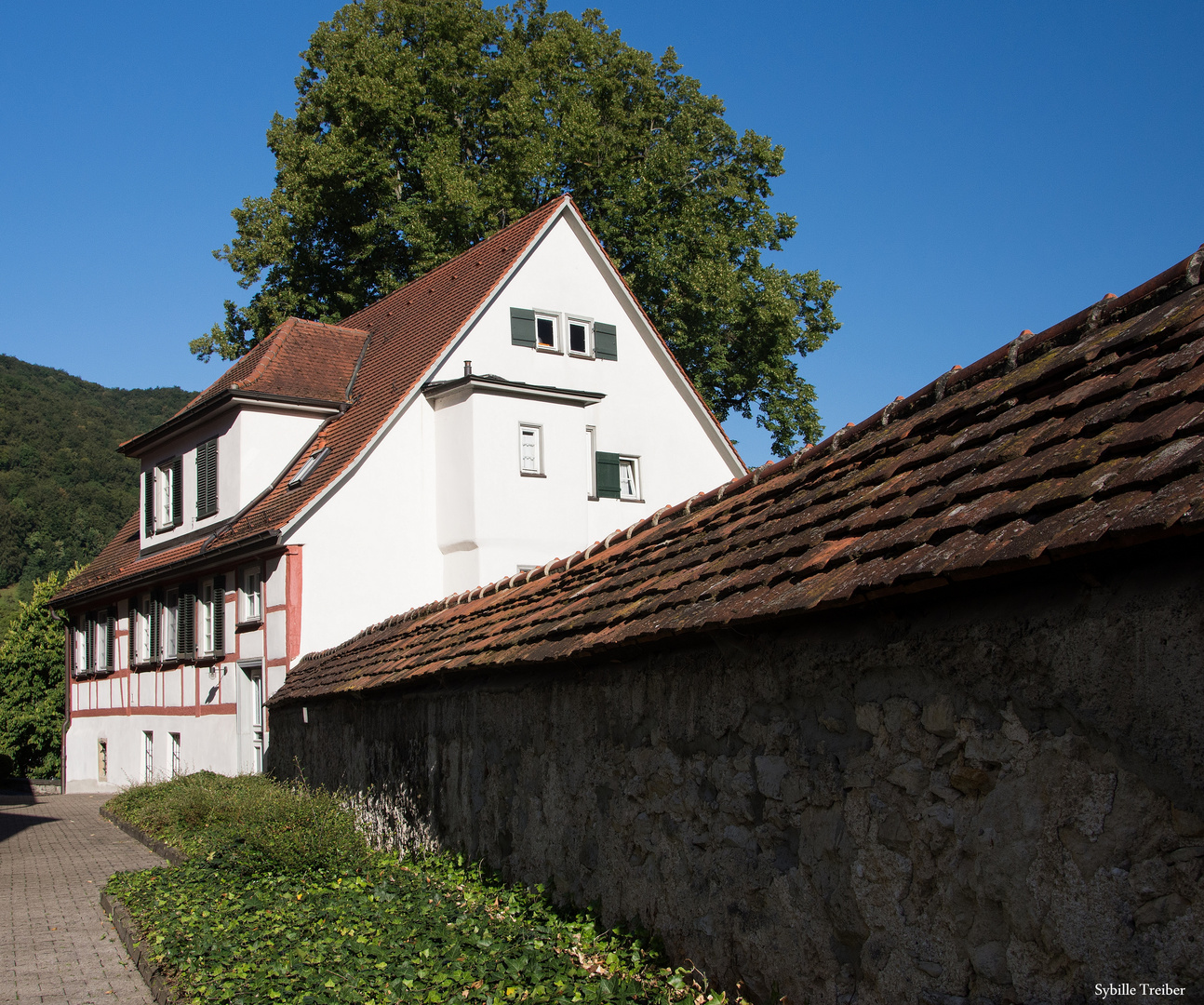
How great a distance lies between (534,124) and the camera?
91.1 ft

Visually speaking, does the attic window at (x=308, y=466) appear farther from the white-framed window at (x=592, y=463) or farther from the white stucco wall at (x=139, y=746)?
the white-framed window at (x=592, y=463)

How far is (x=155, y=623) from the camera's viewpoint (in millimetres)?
23172

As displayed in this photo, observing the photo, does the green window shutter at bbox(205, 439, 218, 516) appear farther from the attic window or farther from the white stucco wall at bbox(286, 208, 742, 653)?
the white stucco wall at bbox(286, 208, 742, 653)

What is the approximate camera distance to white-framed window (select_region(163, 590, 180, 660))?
73.4ft

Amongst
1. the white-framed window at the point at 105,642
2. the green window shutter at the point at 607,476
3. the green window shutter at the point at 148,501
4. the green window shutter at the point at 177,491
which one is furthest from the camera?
the white-framed window at the point at 105,642

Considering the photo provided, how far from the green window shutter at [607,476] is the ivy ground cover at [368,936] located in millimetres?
12069

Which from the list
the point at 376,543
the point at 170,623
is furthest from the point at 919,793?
the point at 170,623

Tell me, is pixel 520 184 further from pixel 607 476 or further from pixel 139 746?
pixel 139 746

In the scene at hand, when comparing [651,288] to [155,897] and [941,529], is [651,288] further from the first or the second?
[941,529]

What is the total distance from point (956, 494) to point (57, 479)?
81498 millimetres

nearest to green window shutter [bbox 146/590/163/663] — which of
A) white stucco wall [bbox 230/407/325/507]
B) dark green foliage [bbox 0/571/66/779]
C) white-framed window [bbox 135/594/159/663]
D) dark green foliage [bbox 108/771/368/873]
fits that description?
white-framed window [bbox 135/594/159/663]

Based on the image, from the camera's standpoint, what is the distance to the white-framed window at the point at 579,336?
22125 millimetres

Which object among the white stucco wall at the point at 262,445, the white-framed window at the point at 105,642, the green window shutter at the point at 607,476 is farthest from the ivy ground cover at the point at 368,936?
the white-framed window at the point at 105,642

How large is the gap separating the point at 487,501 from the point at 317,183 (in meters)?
13.5
